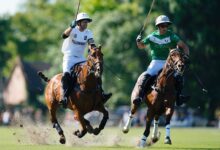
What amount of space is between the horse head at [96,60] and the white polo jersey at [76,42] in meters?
1.34

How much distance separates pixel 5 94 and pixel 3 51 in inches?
717

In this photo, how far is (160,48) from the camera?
2164 cm

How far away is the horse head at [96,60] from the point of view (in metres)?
19.8

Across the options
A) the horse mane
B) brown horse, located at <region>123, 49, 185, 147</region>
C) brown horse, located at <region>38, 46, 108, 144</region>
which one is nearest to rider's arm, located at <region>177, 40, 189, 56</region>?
the horse mane

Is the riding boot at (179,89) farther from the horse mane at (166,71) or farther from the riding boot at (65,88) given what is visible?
the riding boot at (65,88)

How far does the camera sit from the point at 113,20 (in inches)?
2468

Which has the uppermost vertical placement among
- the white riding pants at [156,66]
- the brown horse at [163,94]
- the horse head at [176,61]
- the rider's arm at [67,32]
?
the rider's arm at [67,32]

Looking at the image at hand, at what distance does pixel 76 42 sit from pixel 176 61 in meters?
2.81

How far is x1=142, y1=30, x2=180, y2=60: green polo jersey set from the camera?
21.5 metres

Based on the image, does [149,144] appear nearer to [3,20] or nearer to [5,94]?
[3,20]

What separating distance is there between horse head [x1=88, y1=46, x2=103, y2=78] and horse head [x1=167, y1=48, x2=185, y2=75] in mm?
1875

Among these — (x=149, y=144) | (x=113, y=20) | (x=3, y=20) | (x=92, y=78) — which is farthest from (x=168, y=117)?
(x=3, y=20)

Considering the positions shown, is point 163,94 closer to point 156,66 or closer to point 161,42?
point 156,66

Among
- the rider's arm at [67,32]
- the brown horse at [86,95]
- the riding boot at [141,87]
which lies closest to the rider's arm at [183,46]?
the riding boot at [141,87]
